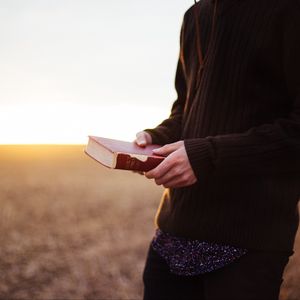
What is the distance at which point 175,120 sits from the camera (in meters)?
1.26

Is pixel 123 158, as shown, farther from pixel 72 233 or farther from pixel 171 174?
pixel 72 233

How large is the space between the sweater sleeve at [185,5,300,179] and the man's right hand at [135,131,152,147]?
23cm

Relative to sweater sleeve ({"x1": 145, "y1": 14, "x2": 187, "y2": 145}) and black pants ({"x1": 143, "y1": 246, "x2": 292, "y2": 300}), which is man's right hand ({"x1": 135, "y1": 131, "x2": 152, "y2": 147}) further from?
black pants ({"x1": 143, "y1": 246, "x2": 292, "y2": 300})

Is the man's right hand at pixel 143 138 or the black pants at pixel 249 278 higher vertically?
the man's right hand at pixel 143 138

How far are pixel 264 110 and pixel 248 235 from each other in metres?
0.26

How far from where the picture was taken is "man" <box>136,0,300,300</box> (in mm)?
901

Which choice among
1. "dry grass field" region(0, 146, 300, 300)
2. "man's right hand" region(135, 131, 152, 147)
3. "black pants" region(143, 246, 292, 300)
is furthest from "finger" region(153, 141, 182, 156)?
"dry grass field" region(0, 146, 300, 300)

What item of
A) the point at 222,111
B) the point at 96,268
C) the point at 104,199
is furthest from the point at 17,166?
the point at 222,111

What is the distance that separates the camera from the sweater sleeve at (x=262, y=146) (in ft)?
2.94

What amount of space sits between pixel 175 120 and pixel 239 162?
0.38 m

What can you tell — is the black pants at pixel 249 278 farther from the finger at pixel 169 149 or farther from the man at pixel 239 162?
the finger at pixel 169 149

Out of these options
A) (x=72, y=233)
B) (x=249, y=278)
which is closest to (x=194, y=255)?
(x=249, y=278)

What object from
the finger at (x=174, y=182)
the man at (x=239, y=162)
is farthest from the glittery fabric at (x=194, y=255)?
the finger at (x=174, y=182)

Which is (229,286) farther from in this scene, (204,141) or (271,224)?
(204,141)
